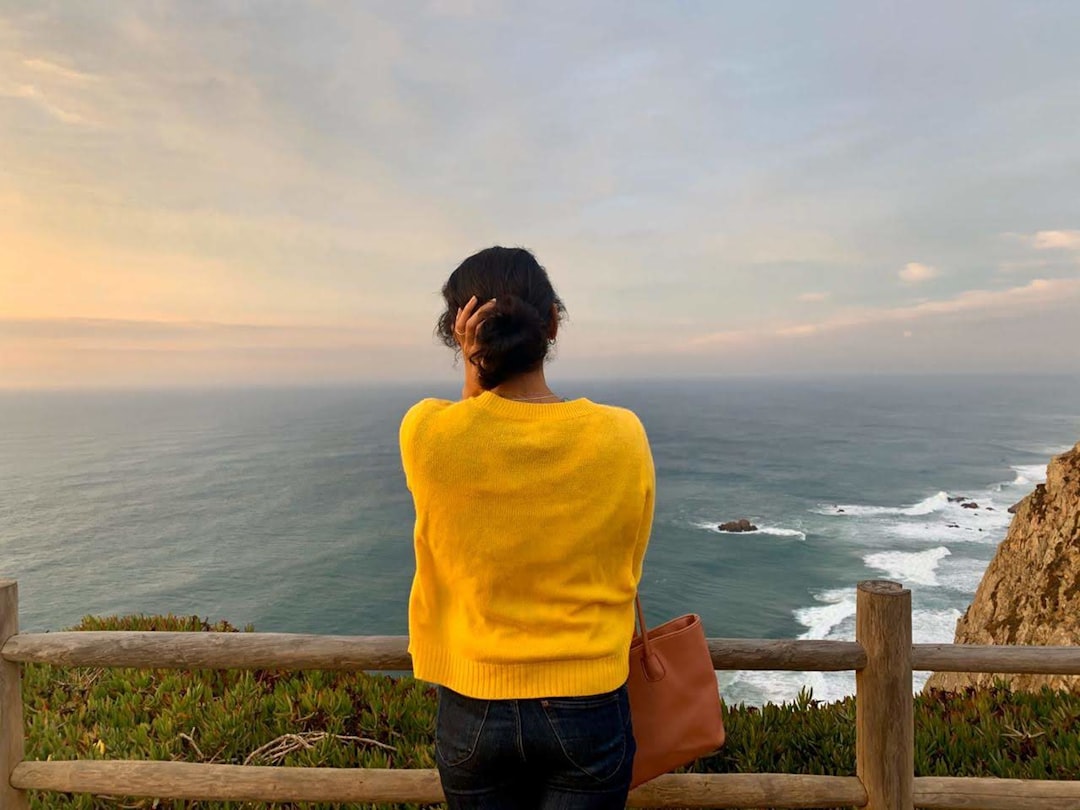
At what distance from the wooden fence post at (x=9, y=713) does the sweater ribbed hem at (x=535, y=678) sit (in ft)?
8.49

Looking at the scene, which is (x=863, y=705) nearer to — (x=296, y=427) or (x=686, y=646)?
(x=686, y=646)

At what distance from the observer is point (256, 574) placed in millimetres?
48562

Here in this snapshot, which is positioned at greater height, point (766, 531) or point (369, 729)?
point (369, 729)

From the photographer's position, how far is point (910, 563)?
37.7m

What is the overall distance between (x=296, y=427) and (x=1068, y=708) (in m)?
141

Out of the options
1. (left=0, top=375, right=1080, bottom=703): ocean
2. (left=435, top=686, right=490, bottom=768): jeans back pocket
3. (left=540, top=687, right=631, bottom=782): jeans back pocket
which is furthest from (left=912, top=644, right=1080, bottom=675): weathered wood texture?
(left=0, top=375, right=1080, bottom=703): ocean

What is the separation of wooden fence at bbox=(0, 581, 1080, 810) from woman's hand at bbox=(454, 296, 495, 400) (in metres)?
1.56

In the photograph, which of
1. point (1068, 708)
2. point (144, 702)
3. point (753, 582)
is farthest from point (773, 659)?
point (753, 582)

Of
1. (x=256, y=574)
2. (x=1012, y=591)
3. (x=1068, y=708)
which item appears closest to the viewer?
(x=1068, y=708)

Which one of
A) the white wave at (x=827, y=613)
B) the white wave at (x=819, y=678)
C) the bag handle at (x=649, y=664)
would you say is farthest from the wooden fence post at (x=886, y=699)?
the white wave at (x=827, y=613)

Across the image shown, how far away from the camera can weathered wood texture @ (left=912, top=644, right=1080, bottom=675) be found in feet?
9.66

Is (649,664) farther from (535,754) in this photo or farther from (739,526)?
(739,526)

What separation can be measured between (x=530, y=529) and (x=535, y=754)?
22.7 inches

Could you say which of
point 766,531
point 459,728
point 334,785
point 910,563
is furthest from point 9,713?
point 766,531
